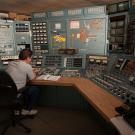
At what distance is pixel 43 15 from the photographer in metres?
3.11

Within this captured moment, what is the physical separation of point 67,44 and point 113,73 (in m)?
1.10

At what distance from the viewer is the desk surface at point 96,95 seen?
1441 mm

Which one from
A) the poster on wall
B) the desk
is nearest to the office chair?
the desk

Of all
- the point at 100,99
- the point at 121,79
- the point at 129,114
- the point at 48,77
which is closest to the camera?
the point at 129,114

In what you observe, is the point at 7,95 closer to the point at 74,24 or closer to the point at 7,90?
the point at 7,90

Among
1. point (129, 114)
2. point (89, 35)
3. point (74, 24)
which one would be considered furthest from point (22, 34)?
point (129, 114)

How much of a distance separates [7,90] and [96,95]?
3.38ft

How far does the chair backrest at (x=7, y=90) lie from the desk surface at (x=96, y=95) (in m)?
0.40

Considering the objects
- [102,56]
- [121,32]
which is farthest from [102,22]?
[121,32]

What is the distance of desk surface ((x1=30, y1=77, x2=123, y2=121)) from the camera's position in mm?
1441

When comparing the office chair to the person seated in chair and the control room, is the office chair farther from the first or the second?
the person seated in chair

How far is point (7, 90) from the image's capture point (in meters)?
2.15

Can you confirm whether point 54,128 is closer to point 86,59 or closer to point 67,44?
point 86,59

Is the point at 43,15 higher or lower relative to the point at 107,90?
higher
